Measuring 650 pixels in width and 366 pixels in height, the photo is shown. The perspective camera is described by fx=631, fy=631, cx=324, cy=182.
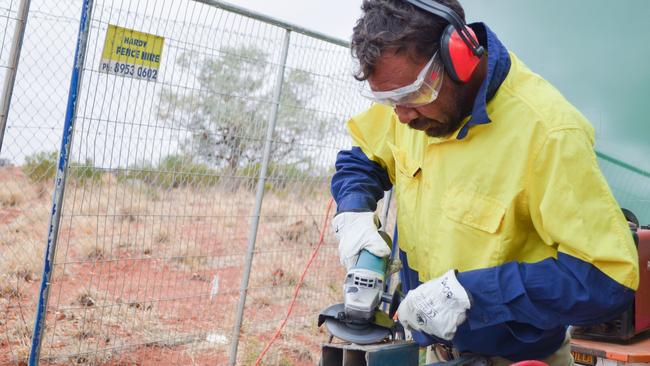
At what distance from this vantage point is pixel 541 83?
2.16 m

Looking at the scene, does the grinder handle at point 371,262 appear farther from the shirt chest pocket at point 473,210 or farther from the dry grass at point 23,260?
the dry grass at point 23,260

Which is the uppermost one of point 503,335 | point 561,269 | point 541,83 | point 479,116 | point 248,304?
point 541,83

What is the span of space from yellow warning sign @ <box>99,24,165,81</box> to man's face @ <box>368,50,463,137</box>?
7.98 ft

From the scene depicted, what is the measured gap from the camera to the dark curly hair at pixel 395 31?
1.98m

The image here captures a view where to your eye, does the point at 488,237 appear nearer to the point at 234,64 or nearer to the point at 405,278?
the point at 405,278

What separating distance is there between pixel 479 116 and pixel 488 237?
0.40 m

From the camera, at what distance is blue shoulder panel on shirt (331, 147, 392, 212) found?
265cm

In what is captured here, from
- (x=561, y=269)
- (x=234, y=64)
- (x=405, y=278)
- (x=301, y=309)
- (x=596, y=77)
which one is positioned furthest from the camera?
(x=301, y=309)

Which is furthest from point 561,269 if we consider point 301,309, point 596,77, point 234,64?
point 301,309

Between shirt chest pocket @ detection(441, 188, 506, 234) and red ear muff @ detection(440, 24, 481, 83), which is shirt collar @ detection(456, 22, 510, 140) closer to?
red ear muff @ detection(440, 24, 481, 83)

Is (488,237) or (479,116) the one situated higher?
(479,116)

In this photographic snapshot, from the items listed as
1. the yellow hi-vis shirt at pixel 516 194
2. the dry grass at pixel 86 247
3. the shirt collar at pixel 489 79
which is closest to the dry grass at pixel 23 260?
the dry grass at pixel 86 247

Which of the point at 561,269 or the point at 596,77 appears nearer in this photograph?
the point at 561,269

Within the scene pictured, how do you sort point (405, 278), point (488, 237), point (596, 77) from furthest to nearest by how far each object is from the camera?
point (596, 77) < point (405, 278) < point (488, 237)
